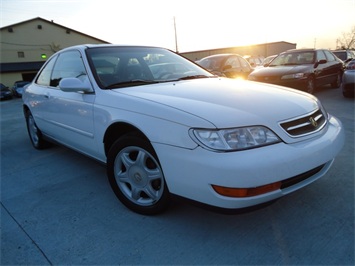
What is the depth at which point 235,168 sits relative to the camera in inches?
66.6

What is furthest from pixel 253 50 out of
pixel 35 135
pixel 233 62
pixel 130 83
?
pixel 130 83

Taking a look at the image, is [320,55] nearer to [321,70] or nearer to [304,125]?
[321,70]

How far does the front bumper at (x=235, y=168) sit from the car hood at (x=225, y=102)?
0.22m

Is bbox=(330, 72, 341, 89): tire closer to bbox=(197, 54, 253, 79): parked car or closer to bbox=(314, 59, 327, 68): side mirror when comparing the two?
bbox=(314, 59, 327, 68): side mirror

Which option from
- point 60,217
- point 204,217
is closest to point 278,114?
point 204,217

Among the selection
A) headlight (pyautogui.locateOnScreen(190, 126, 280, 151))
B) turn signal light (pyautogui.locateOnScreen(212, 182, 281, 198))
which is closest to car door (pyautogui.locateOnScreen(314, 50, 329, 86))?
headlight (pyautogui.locateOnScreen(190, 126, 280, 151))

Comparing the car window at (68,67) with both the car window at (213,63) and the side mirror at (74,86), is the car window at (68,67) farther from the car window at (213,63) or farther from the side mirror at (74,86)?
the car window at (213,63)

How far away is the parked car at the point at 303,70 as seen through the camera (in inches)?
298

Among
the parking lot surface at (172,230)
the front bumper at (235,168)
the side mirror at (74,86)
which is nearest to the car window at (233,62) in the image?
the parking lot surface at (172,230)

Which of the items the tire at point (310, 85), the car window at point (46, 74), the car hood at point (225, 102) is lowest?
the tire at point (310, 85)

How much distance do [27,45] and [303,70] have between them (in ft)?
109

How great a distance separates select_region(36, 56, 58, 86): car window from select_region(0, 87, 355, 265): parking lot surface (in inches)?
61.0

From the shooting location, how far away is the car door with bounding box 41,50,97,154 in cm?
276

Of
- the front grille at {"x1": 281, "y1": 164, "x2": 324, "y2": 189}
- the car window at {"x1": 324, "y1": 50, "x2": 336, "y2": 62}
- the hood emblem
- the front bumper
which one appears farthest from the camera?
the car window at {"x1": 324, "y1": 50, "x2": 336, "y2": 62}
